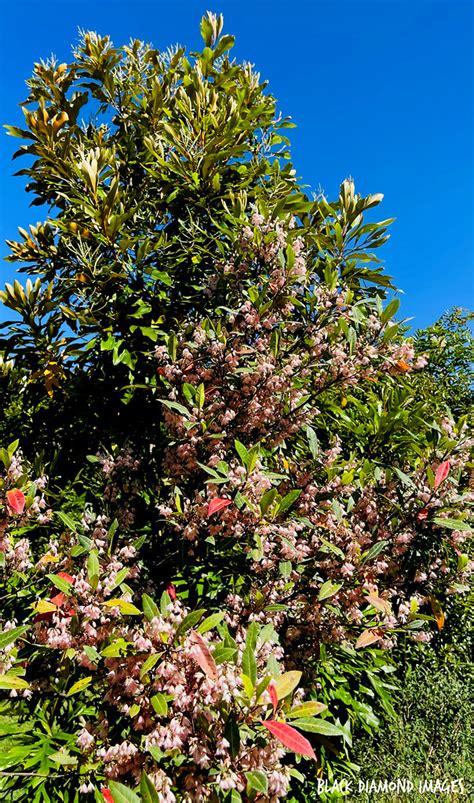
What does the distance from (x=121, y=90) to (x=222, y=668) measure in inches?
158

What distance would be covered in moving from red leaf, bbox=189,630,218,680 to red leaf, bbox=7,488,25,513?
2.98 ft

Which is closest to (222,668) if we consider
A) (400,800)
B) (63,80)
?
(400,800)

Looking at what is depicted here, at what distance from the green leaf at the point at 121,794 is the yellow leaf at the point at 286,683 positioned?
0.50 m

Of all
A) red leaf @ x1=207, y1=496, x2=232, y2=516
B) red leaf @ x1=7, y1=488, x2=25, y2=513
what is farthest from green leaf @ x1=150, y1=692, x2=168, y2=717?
red leaf @ x1=7, y1=488, x2=25, y2=513

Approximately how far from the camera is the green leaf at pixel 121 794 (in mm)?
1496

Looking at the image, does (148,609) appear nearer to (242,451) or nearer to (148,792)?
(148,792)

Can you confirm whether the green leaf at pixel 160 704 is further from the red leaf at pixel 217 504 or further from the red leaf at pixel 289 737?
the red leaf at pixel 217 504

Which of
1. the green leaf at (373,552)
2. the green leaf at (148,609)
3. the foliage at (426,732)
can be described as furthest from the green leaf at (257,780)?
the foliage at (426,732)

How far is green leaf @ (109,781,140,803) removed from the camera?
150 centimetres

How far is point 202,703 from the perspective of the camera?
5.77 ft

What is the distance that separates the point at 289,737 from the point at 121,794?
512 mm

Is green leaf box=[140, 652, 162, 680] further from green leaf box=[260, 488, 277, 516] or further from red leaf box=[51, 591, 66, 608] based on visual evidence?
green leaf box=[260, 488, 277, 516]

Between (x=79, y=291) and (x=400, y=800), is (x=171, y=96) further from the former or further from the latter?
(x=400, y=800)

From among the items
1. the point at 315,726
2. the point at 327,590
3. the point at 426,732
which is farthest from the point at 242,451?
the point at 426,732
